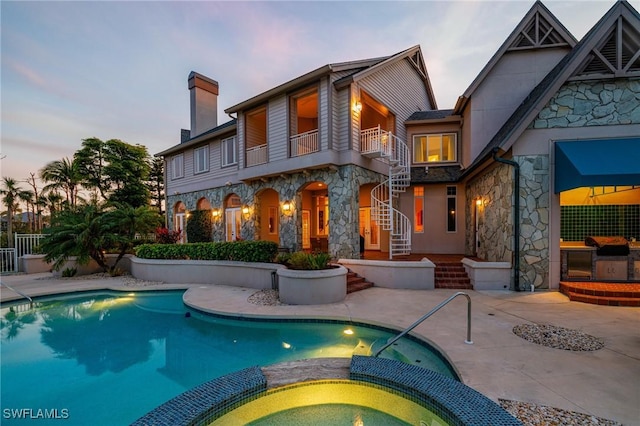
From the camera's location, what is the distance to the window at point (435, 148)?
44.5 ft

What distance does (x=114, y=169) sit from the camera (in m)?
25.5

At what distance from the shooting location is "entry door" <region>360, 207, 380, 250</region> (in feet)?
46.3

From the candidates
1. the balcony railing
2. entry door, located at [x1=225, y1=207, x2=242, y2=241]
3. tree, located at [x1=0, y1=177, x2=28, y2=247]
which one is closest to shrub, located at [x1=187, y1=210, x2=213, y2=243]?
entry door, located at [x1=225, y1=207, x2=242, y2=241]

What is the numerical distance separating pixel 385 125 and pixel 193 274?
1087 centimetres

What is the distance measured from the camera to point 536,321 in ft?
18.6

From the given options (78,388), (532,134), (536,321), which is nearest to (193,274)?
(78,388)

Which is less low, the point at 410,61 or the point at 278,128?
the point at 410,61

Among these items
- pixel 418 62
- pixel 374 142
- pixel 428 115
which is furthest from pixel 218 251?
pixel 418 62

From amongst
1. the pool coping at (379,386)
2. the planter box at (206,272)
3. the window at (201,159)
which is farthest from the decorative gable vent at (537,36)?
the window at (201,159)

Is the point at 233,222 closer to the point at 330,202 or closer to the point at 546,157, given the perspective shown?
the point at 330,202

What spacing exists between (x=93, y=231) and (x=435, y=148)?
16.3m

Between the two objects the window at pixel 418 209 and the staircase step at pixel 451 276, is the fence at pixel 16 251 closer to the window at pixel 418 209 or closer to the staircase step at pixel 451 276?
the staircase step at pixel 451 276

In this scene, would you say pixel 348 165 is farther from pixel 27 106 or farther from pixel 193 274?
pixel 27 106

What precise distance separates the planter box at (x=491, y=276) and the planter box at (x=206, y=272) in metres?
6.12
